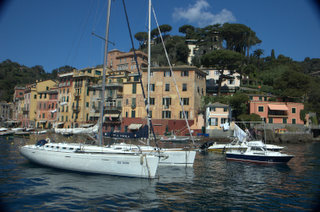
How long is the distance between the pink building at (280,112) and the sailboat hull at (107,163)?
1766 inches

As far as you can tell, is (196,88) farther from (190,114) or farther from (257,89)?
(257,89)

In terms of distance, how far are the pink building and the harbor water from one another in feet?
116

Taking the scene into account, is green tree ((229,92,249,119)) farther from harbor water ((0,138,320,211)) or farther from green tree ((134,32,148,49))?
green tree ((134,32,148,49))

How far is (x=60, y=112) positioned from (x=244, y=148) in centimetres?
5787

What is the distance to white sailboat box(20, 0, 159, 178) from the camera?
17281 mm

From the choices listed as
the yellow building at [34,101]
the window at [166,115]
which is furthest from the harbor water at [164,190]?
the yellow building at [34,101]

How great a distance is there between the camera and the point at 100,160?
18.0 meters

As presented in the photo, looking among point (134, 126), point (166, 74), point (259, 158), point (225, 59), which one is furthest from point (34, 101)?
point (259, 158)

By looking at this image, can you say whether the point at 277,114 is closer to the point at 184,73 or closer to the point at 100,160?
the point at 184,73

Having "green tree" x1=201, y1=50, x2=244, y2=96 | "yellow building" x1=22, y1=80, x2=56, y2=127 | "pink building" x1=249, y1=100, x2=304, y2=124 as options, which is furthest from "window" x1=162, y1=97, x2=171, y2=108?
"yellow building" x1=22, y1=80, x2=56, y2=127

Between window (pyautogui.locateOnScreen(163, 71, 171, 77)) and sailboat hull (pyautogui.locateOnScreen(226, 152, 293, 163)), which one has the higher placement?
window (pyautogui.locateOnScreen(163, 71, 171, 77))

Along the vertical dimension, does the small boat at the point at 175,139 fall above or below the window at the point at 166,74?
below

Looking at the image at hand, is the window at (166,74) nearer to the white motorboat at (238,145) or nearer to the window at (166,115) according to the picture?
the window at (166,115)

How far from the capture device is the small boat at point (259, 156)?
25875 millimetres
